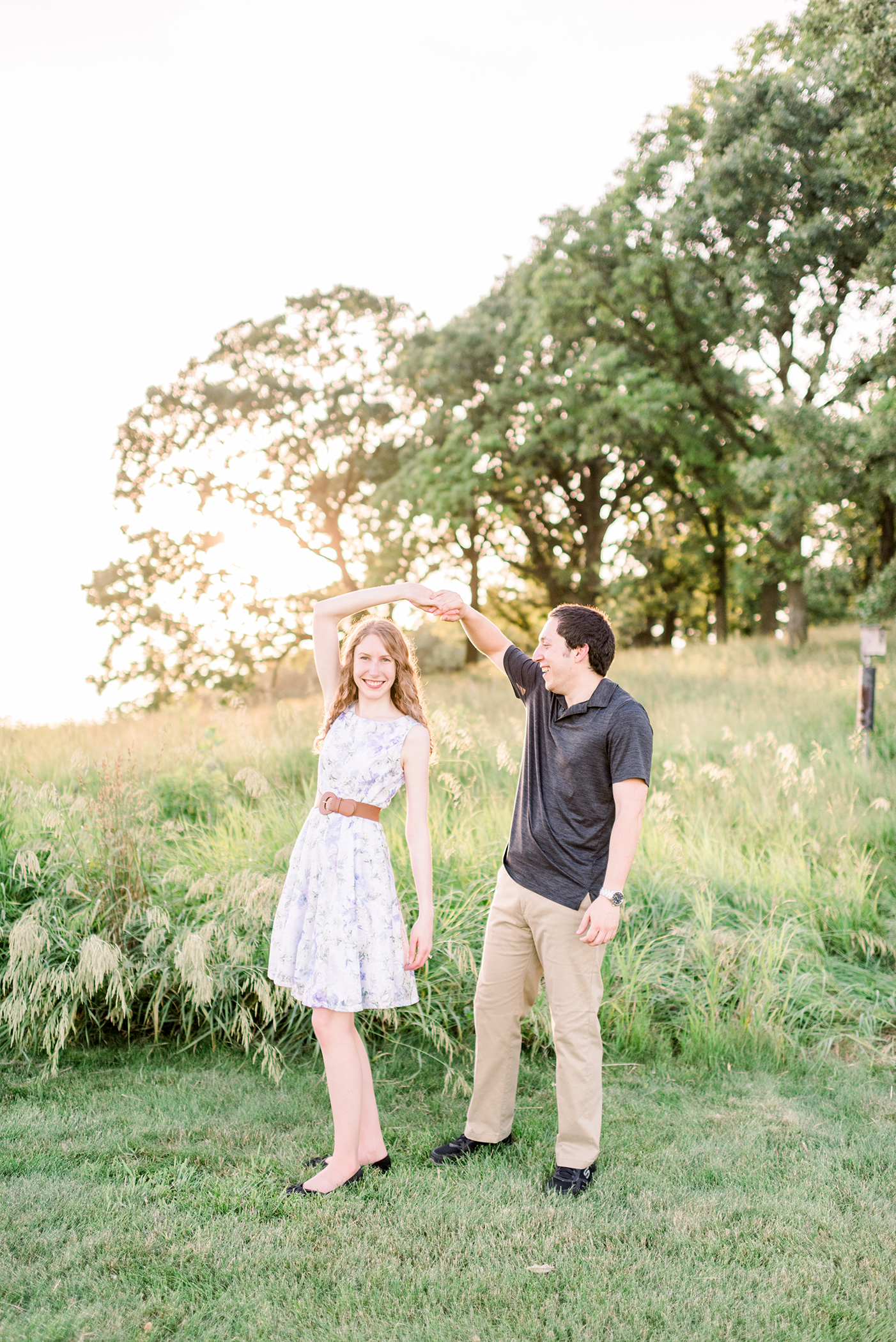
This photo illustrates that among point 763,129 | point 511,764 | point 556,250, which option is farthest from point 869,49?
point 511,764

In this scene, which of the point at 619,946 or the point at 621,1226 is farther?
the point at 619,946

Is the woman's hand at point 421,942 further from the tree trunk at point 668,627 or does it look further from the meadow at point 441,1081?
the tree trunk at point 668,627

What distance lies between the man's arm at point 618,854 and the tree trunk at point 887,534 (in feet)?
45.0

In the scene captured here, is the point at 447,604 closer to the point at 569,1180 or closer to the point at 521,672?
the point at 521,672

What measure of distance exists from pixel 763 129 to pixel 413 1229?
1485cm

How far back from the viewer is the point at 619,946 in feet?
17.2

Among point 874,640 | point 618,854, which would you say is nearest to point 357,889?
point 618,854

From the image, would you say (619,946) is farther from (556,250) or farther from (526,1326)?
(556,250)

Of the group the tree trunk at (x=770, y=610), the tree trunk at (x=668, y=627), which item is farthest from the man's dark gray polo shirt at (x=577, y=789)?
the tree trunk at (x=668, y=627)

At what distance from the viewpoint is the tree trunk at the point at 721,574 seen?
21391 mm

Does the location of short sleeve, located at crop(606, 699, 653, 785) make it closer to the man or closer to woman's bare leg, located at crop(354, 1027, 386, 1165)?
the man

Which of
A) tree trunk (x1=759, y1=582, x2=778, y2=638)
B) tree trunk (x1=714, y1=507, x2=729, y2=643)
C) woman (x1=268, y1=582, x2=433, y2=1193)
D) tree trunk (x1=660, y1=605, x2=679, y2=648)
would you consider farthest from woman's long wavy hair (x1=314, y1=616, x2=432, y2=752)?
tree trunk (x1=660, y1=605, x2=679, y2=648)

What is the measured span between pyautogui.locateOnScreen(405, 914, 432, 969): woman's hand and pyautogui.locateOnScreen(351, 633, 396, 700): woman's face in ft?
2.79

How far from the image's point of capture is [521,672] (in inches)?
150
